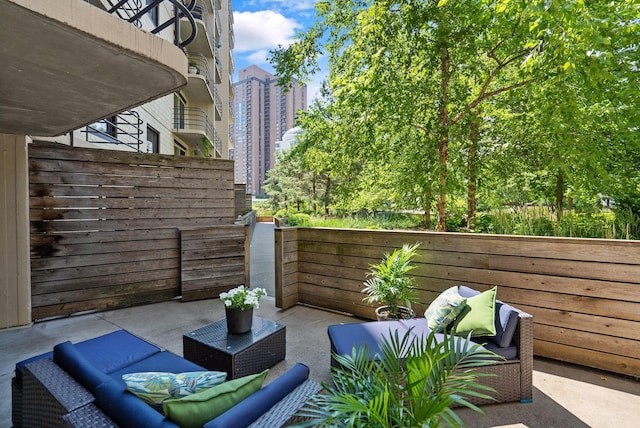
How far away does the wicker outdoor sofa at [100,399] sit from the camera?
1.13m

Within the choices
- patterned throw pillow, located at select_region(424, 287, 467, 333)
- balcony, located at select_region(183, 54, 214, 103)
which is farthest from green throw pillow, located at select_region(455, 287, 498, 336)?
balcony, located at select_region(183, 54, 214, 103)

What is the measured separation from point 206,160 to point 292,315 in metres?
2.72

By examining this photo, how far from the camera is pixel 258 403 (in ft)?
3.91

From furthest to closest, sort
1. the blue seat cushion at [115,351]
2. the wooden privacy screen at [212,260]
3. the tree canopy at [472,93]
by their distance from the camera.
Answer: the wooden privacy screen at [212,260]
the tree canopy at [472,93]
the blue seat cushion at [115,351]

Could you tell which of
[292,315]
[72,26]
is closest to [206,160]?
[292,315]

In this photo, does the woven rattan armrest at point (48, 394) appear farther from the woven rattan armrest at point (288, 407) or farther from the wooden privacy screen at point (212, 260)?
the wooden privacy screen at point (212, 260)

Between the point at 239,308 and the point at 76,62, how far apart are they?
191 centimetres

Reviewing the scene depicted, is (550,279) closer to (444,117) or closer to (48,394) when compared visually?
(444,117)

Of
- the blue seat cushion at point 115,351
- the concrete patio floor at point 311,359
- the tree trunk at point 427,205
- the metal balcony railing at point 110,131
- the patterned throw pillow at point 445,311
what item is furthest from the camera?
the tree trunk at point 427,205

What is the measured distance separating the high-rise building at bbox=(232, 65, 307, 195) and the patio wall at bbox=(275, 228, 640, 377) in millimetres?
47485

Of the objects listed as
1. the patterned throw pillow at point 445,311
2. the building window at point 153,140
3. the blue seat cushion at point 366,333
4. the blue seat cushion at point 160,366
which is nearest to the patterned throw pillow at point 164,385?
the blue seat cushion at point 160,366

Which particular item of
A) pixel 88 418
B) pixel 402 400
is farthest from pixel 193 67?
pixel 402 400

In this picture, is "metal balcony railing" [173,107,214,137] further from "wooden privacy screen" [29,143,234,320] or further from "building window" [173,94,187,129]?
"wooden privacy screen" [29,143,234,320]

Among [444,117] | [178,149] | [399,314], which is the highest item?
[178,149]
